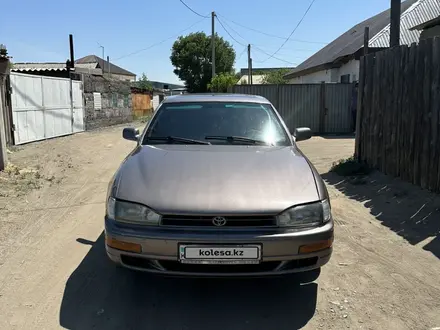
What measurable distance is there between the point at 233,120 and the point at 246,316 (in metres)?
2.09

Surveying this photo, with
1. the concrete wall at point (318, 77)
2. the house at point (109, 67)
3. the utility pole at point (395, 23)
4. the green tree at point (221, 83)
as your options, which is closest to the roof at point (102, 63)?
the house at point (109, 67)

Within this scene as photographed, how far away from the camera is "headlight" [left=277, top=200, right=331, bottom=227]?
114 inches

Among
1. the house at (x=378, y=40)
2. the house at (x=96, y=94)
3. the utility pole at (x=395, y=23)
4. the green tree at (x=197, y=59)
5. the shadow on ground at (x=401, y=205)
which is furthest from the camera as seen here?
the green tree at (x=197, y=59)

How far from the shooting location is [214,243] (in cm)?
279

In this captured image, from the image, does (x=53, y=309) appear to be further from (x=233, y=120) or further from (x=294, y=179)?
(x=233, y=120)

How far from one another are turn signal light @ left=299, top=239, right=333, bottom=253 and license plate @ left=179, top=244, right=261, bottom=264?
12.6 inches

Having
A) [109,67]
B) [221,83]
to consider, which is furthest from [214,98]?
[109,67]

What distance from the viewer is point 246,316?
3.02 metres

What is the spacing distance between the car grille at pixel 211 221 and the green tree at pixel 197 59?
46.0 meters

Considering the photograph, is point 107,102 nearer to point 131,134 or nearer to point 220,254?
point 131,134

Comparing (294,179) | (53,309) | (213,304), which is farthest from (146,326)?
Result: (294,179)

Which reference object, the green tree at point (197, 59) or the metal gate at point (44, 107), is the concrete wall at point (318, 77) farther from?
the green tree at point (197, 59)

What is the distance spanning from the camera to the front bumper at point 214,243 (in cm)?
281

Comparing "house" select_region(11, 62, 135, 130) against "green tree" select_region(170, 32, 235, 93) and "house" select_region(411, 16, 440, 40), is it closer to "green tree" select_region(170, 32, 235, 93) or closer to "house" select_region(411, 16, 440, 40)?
"house" select_region(411, 16, 440, 40)
